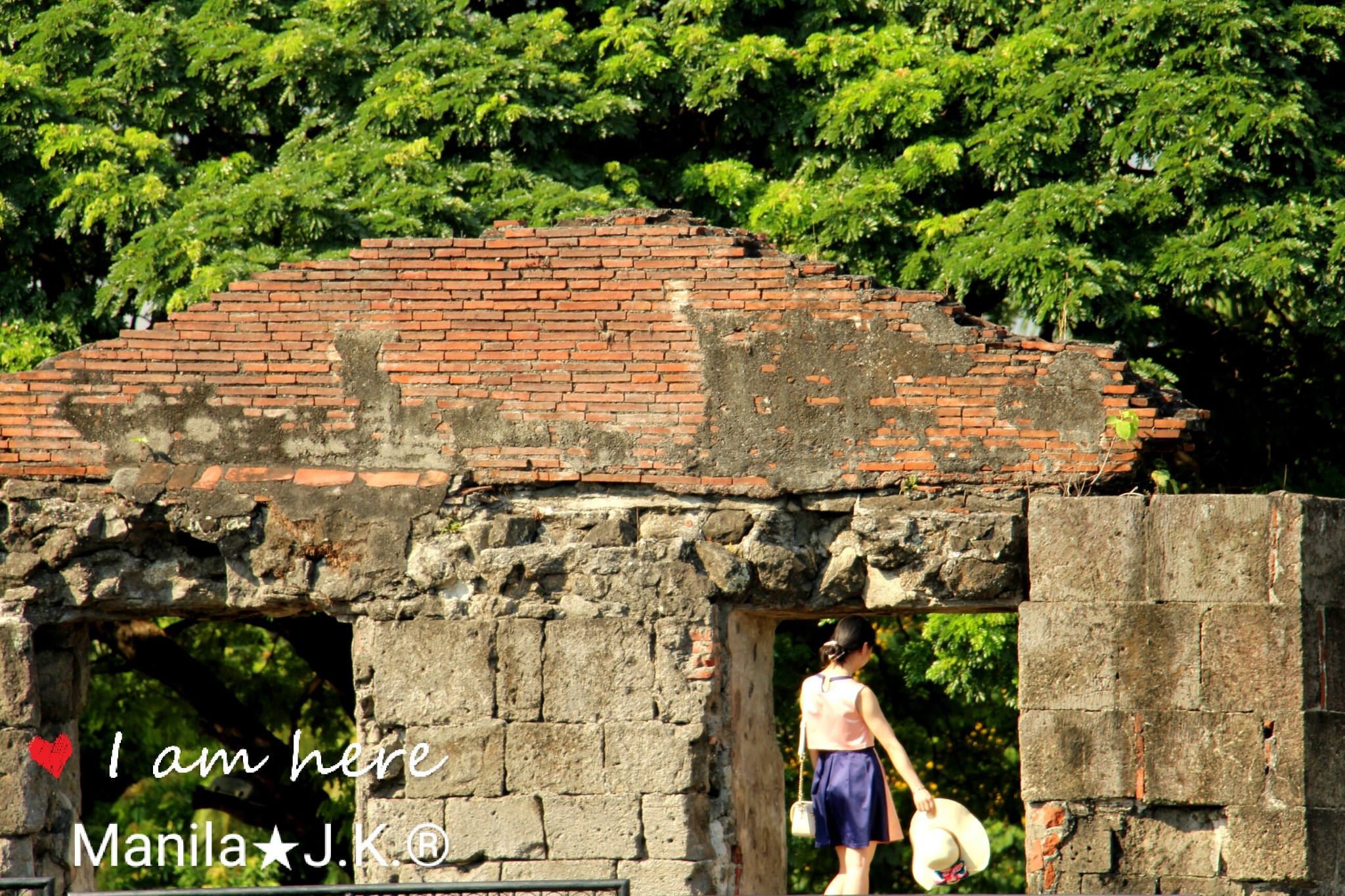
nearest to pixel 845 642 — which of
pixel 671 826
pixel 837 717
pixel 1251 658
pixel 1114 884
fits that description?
pixel 837 717

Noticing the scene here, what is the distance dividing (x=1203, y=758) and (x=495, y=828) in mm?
3261

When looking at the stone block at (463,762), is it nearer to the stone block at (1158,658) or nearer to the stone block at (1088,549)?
the stone block at (1088,549)

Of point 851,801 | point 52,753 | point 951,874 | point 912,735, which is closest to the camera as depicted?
point 851,801

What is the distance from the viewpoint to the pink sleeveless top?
6543mm

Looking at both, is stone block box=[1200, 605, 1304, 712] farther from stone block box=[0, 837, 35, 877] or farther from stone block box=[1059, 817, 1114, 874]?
stone block box=[0, 837, 35, 877]

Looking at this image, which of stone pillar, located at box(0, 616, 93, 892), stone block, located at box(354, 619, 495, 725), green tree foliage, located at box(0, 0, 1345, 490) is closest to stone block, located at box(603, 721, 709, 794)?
stone block, located at box(354, 619, 495, 725)

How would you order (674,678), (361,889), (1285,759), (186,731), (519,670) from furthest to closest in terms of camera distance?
1. (186,731)
2. (519,670)
3. (674,678)
4. (1285,759)
5. (361,889)

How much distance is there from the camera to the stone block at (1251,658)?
22.6 ft

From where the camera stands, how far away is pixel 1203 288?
9867 millimetres

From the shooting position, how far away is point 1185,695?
7.02 meters

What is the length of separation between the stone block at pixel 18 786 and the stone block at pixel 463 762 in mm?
1841

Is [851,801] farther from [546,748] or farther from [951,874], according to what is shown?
[546,748]

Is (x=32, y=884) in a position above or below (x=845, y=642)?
below

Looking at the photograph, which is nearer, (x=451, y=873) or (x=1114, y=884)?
(x=1114, y=884)
